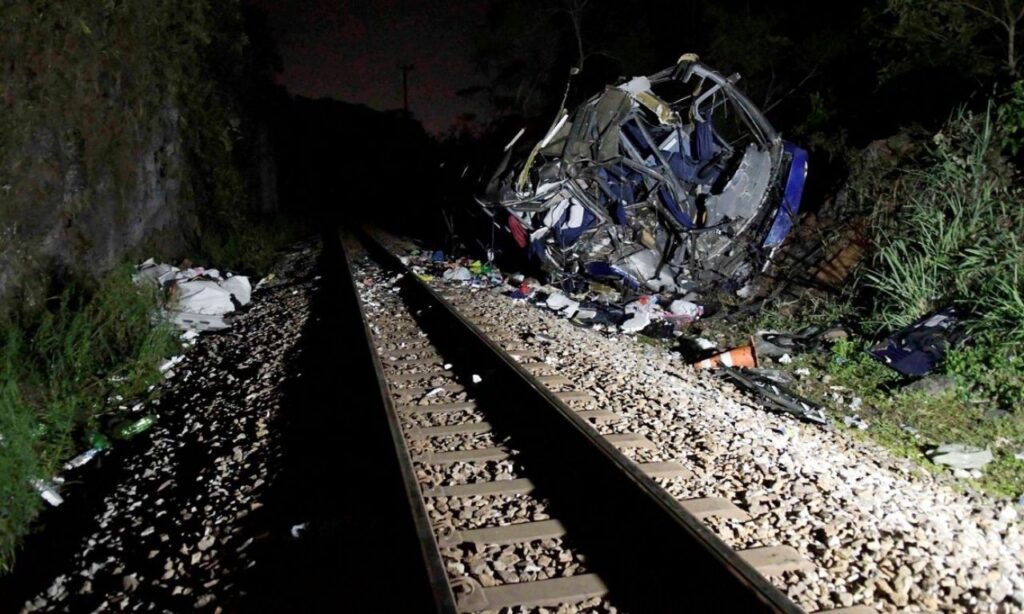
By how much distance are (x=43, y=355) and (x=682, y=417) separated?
18.0 ft

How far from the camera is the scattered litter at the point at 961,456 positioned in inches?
167

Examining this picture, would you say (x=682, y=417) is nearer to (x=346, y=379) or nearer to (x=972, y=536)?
(x=972, y=536)

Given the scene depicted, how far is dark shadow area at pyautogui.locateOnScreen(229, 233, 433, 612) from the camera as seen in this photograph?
2.82 metres

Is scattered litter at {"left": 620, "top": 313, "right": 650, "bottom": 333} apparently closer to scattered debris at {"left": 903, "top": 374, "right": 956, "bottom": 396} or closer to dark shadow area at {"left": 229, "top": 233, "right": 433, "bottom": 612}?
scattered debris at {"left": 903, "top": 374, "right": 956, "bottom": 396}

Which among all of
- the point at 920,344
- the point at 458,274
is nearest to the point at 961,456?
the point at 920,344

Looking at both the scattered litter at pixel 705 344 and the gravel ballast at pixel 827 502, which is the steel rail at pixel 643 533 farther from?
the scattered litter at pixel 705 344

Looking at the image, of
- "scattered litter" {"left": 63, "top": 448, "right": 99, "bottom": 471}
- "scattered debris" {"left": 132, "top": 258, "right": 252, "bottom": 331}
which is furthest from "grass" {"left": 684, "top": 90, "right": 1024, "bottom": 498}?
"scattered debris" {"left": 132, "top": 258, "right": 252, "bottom": 331}

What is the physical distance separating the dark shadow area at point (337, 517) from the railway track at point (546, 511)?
0.18 m

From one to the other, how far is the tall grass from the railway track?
3.54 metres

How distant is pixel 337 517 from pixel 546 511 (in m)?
1.07

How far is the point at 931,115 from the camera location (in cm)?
1000

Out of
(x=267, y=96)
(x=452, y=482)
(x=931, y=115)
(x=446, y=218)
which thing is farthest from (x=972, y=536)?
(x=267, y=96)

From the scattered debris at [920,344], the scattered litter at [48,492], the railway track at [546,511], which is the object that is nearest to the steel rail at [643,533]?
the railway track at [546,511]

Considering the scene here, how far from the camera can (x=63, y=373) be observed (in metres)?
5.93
